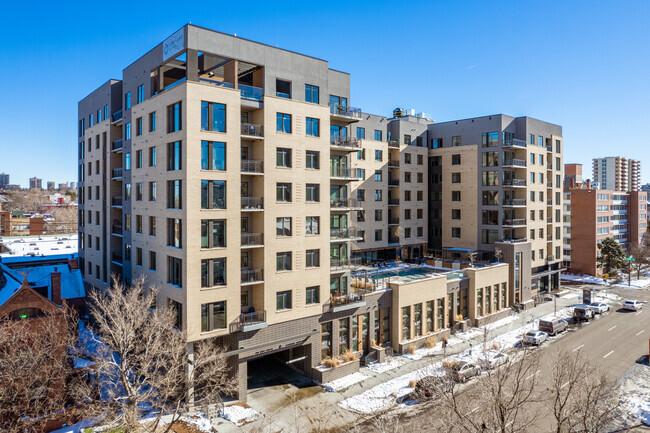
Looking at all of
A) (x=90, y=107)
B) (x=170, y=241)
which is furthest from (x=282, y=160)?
(x=90, y=107)

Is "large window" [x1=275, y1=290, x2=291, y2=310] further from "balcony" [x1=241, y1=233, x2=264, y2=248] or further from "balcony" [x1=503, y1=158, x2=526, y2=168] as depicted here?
"balcony" [x1=503, y1=158, x2=526, y2=168]

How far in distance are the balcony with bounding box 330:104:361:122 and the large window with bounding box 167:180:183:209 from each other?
47.7 feet

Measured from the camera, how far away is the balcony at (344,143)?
36.4 m

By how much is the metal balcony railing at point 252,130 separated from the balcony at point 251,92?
73.4 inches

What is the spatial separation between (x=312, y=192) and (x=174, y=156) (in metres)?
10.5

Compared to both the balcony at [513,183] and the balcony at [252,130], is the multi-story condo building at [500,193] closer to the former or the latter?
the balcony at [513,183]

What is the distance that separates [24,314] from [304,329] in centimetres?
1954

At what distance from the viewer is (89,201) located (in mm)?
46781

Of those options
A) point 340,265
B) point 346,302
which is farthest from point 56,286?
point 346,302

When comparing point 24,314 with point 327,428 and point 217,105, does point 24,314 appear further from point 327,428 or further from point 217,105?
point 327,428

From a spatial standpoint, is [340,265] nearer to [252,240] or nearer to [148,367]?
[252,240]

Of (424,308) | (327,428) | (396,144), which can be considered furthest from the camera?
(396,144)

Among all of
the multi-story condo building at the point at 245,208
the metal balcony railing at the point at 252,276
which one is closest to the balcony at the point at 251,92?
the multi-story condo building at the point at 245,208

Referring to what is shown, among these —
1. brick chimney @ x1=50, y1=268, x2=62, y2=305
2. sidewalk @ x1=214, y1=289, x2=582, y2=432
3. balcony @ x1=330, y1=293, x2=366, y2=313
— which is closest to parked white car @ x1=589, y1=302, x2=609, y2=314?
sidewalk @ x1=214, y1=289, x2=582, y2=432
